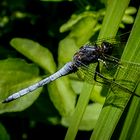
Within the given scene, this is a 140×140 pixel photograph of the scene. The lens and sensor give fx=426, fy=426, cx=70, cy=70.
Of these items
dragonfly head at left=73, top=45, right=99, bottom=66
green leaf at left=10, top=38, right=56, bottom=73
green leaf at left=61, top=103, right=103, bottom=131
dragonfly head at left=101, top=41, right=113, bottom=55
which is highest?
dragonfly head at left=101, top=41, right=113, bottom=55

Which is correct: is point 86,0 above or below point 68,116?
above

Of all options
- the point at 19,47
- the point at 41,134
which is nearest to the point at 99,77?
the point at 19,47

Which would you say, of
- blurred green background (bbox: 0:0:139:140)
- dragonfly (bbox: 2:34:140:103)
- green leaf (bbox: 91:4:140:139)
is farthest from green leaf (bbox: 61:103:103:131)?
green leaf (bbox: 91:4:140:139)

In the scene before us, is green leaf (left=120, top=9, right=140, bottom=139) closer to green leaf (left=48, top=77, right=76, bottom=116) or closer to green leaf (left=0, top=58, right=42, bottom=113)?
green leaf (left=48, top=77, right=76, bottom=116)

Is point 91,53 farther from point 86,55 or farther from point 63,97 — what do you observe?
point 63,97

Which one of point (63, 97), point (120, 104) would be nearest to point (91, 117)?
point (63, 97)

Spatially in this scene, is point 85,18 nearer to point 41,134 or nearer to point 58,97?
point 58,97

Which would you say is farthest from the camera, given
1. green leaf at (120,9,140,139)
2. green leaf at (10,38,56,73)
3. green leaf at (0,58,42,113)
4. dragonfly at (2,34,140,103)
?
green leaf at (10,38,56,73)
